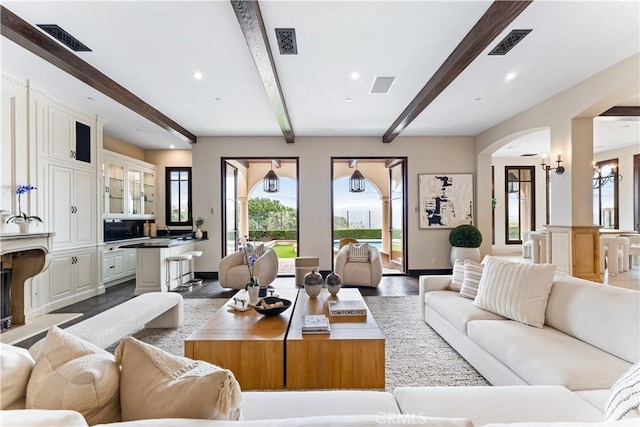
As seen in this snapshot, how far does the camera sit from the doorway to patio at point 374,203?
270 inches

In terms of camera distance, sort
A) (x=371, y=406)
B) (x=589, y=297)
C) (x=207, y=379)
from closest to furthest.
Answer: (x=207, y=379) → (x=371, y=406) → (x=589, y=297)

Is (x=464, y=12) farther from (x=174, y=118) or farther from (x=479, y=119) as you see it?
(x=174, y=118)

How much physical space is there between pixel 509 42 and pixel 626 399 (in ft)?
10.4

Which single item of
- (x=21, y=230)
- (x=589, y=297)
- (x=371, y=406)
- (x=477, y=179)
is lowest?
(x=371, y=406)

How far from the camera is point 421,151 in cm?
656

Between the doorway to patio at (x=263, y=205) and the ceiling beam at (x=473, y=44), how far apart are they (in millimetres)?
4232

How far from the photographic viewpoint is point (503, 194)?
938 cm

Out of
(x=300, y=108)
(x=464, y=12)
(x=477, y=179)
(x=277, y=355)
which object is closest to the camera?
(x=277, y=355)

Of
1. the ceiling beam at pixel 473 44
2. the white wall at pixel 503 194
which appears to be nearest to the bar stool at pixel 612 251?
the white wall at pixel 503 194

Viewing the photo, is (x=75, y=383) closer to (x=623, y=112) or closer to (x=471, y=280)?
(x=471, y=280)

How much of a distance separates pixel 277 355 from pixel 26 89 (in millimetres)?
4503

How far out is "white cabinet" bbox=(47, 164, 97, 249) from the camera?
421cm

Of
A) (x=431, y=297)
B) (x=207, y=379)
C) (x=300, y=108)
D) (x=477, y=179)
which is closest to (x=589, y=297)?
(x=431, y=297)

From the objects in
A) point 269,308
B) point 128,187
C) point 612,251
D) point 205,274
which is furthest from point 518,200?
point 128,187
